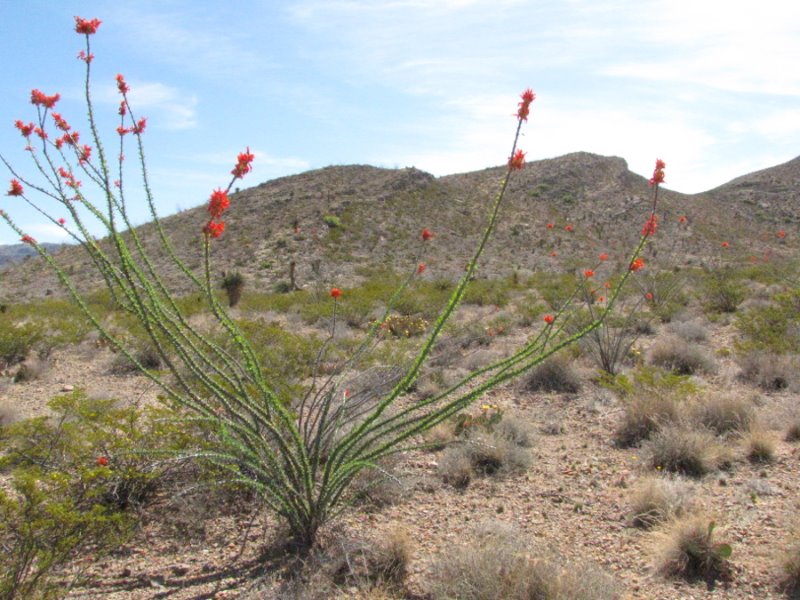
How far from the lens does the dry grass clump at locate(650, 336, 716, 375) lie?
8.05m

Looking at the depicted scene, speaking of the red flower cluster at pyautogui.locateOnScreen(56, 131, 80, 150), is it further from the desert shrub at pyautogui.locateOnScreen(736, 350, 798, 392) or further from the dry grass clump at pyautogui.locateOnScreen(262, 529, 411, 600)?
the desert shrub at pyautogui.locateOnScreen(736, 350, 798, 392)

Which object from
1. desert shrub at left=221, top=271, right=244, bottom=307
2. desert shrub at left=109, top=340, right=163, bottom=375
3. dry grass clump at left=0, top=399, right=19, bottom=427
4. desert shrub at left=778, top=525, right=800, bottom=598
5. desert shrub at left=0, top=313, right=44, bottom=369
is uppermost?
desert shrub at left=221, top=271, right=244, bottom=307

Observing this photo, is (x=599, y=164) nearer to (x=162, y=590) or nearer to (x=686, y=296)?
(x=686, y=296)

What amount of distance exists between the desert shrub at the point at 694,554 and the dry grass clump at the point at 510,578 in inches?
20.2

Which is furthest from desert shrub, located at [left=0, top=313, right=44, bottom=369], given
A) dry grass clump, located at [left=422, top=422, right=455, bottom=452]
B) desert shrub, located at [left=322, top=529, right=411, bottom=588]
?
desert shrub, located at [left=322, top=529, right=411, bottom=588]

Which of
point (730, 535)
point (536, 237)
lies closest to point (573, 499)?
point (730, 535)

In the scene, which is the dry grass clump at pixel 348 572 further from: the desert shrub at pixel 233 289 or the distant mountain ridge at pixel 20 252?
the desert shrub at pixel 233 289

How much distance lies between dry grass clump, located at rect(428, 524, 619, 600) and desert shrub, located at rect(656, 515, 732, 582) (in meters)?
0.51

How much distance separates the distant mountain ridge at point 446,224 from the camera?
2552 cm

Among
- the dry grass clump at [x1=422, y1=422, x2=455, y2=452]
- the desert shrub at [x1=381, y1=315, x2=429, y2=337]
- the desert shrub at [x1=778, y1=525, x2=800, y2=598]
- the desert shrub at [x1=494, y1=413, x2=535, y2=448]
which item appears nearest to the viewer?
the desert shrub at [x1=778, y1=525, x2=800, y2=598]

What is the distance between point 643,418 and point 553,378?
2.05m

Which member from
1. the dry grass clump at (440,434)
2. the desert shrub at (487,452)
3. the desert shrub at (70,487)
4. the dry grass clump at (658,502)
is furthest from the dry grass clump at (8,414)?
the dry grass clump at (658,502)

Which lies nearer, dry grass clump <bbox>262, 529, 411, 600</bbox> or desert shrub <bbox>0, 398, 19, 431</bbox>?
→ dry grass clump <bbox>262, 529, 411, 600</bbox>

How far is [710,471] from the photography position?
4.86 metres
